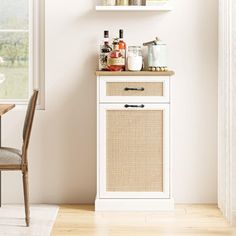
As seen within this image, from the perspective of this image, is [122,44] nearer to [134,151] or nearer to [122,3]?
[122,3]

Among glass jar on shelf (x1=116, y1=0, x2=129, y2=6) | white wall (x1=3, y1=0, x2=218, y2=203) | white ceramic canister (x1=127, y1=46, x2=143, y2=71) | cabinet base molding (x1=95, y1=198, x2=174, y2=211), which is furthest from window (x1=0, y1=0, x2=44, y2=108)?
cabinet base molding (x1=95, y1=198, x2=174, y2=211)

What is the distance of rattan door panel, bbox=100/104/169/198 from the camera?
5008mm

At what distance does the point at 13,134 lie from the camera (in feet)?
17.4

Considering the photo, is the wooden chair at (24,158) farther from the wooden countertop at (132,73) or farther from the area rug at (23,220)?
the wooden countertop at (132,73)

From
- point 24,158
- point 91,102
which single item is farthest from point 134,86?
point 24,158

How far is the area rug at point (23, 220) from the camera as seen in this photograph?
4449 millimetres

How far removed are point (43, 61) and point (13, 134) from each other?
0.60 metres

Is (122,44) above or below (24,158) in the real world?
above

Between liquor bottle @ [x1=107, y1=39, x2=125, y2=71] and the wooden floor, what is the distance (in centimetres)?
105

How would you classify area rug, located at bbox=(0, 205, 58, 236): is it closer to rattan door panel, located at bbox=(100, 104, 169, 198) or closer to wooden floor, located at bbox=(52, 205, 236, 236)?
wooden floor, located at bbox=(52, 205, 236, 236)

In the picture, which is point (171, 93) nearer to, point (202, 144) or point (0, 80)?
point (202, 144)

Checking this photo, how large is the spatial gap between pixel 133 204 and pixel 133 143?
444 millimetres

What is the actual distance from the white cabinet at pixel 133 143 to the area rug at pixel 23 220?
15.4 inches

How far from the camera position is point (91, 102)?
529 cm
